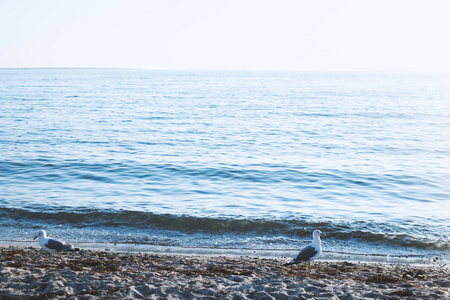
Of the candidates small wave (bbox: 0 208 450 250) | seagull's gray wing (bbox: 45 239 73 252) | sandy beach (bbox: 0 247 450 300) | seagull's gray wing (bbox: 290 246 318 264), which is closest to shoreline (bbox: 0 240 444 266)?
sandy beach (bbox: 0 247 450 300)

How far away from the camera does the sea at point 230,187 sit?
13.3 meters

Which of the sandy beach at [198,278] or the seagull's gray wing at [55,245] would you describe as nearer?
the sandy beach at [198,278]

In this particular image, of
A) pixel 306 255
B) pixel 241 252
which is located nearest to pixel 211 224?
pixel 241 252

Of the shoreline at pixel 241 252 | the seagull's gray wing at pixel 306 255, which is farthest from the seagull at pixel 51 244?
the seagull's gray wing at pixel 306 255

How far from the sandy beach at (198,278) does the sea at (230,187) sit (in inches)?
64.2

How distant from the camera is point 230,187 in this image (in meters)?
19.4

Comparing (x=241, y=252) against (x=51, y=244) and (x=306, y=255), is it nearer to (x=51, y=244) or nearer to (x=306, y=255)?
(x=306, y=255)

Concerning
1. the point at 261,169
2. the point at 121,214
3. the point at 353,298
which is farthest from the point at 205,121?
the point at 353,298

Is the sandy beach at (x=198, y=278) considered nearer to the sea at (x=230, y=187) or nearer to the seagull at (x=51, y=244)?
the seagull at (x=51, y=244)

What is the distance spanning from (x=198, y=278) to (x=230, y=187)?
414 inches

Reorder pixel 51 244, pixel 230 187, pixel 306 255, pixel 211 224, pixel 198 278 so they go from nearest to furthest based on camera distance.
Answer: pixel 198 278 < pixel 306 255 < pixel 51 244 < pixel 211 224 < pixel 230 187

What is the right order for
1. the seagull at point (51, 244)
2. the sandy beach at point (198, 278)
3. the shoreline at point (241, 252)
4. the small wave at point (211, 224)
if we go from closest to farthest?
the sandy beach at point (198, 278)
the seagull at point (51, 244)
the shoreline at point (241, 252)
the small wave at point (211, 224)

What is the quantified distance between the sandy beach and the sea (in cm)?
163

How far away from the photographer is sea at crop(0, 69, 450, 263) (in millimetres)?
13273
